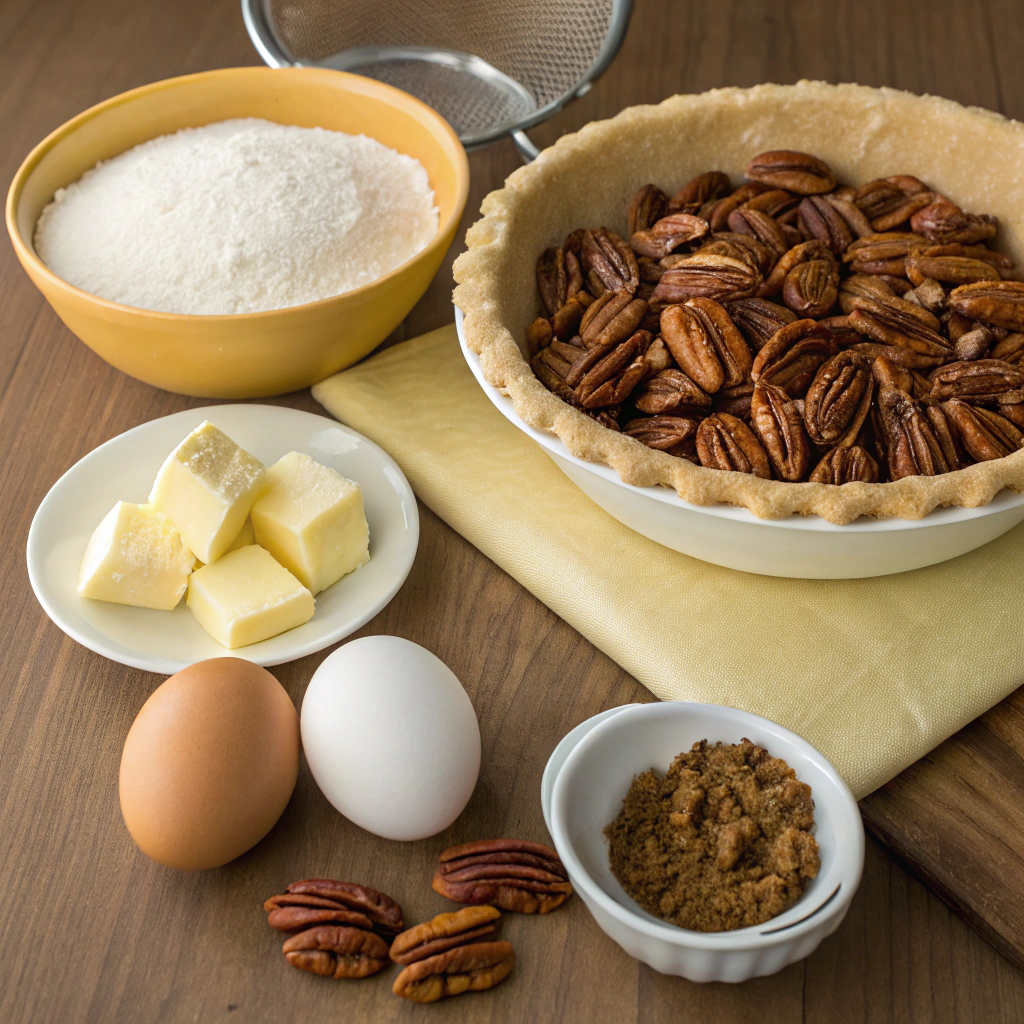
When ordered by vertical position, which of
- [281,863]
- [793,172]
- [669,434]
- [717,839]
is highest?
[793,172]

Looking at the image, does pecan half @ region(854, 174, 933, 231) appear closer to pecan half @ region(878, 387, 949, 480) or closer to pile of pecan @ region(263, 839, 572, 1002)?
pecan half @ region(878, 387, 949, 480)

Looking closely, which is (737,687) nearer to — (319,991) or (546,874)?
(546,874)

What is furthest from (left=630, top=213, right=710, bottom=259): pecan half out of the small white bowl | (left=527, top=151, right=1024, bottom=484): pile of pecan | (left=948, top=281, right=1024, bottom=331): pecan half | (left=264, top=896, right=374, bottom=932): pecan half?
(left=264, top=896, right=374, bottom=932): pecan half

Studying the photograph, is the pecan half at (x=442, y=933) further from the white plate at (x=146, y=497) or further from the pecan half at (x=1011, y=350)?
the pecan half at (x=1011, y=350)

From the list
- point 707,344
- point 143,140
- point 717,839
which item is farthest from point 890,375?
point 143,140

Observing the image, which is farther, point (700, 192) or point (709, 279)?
point (700, 192)

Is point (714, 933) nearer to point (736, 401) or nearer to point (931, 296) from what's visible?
point (736, 401)

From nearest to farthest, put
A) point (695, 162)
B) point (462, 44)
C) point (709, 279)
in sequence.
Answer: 1. point (709, 279)
2. point (695, 162)
3. point (462, 44)
